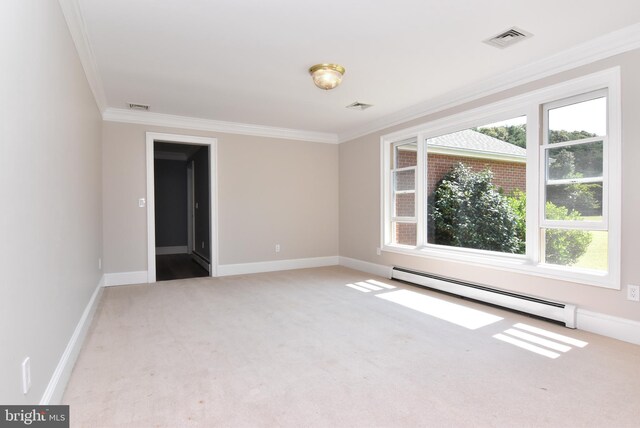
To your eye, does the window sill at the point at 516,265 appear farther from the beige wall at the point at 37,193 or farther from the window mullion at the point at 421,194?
the beige wall at the point at 37,193

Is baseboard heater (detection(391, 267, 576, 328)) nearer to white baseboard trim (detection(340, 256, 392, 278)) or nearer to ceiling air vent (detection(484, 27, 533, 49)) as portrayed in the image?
white baseboard trim (detection(340, 256, 392, 278))

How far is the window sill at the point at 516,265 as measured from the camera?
10.0ft

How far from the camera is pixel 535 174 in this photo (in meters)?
3.53

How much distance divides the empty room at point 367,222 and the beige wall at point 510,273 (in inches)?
0.8

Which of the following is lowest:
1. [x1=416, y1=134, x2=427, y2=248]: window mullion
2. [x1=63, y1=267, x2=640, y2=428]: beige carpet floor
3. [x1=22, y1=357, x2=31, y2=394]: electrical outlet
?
[x1=63, y1=267, x2=640, y2=428]: beige carpet floor

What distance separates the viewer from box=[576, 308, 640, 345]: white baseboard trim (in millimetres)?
2824

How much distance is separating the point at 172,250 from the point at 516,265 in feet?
25.2

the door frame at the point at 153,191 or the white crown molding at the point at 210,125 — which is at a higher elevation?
the white crown molding at the point at 210,125

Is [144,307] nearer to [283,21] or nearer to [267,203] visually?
[267,203]

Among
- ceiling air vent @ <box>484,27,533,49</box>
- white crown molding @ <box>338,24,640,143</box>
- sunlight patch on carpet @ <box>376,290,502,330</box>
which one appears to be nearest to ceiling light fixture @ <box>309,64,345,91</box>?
ceiling air vent @ <box>484,27,533,49</box>

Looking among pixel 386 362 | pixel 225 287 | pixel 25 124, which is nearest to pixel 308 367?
pixel 386 362

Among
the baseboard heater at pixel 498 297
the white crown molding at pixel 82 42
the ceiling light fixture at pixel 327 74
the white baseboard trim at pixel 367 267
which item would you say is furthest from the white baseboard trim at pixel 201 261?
the ceiling light fixture at pixel 327 74

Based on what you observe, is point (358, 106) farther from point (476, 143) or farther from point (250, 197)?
point (250, 197)

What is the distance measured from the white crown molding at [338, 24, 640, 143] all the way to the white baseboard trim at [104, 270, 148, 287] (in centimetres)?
436
